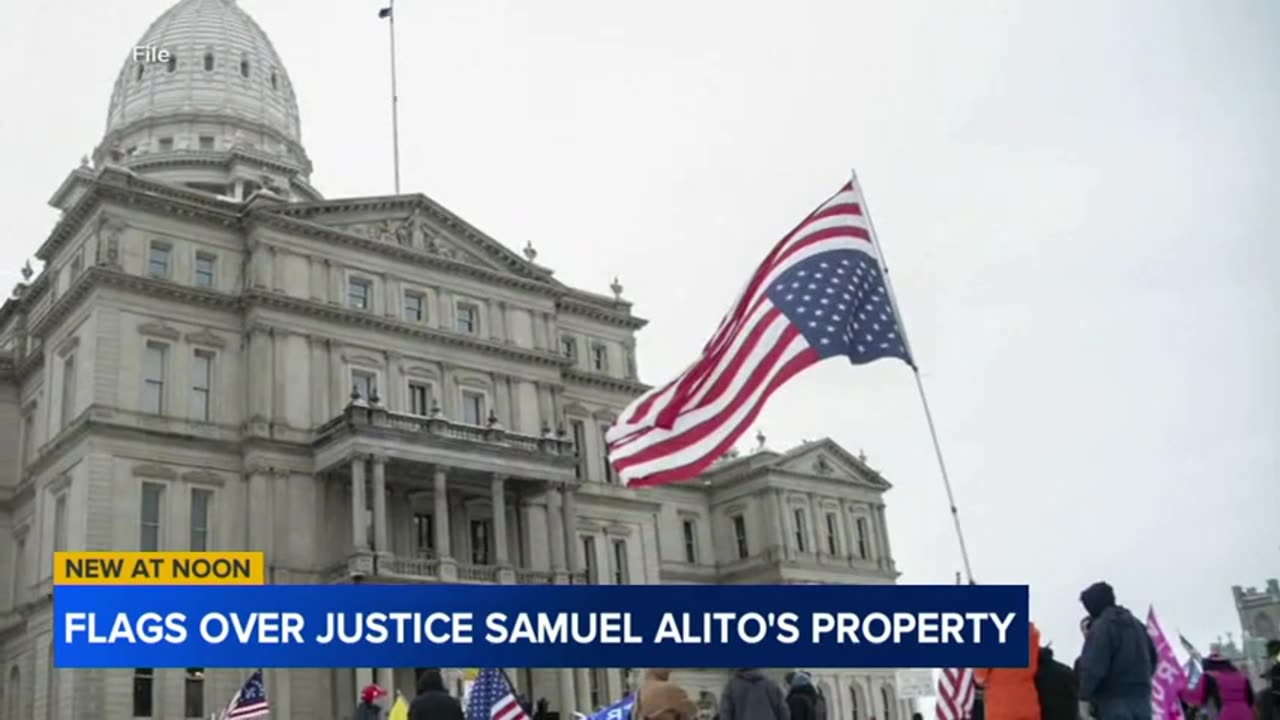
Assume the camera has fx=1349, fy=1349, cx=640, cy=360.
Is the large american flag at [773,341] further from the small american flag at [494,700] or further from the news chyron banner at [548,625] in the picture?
the small american flag at [494,700]

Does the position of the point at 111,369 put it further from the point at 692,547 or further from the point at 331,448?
the point at 692,547

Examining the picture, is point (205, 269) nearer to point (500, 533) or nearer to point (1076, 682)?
point (500, 533)

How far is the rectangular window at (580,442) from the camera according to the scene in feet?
185

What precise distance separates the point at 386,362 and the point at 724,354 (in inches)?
1467

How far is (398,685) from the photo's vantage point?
4494cm

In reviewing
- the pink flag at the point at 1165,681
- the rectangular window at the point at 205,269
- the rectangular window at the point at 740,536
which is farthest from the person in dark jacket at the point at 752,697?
the rectangular window at the point at 740,536

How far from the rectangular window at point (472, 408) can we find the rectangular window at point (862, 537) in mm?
27156

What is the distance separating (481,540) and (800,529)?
22.9 meters

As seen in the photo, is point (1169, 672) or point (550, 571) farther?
point (550, 571)

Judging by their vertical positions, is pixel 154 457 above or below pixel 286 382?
below

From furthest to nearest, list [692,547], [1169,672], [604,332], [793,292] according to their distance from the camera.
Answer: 1. [692,547]
2. [604,332]
3. [1169,672]
4. [793,292]

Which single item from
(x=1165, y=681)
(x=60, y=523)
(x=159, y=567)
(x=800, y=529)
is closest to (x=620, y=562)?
(x=800, y=529)

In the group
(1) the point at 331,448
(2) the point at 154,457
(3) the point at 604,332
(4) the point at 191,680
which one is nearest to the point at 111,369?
(2) the point at 154,457

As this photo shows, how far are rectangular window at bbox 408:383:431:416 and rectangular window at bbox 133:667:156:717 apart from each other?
13.3 m
